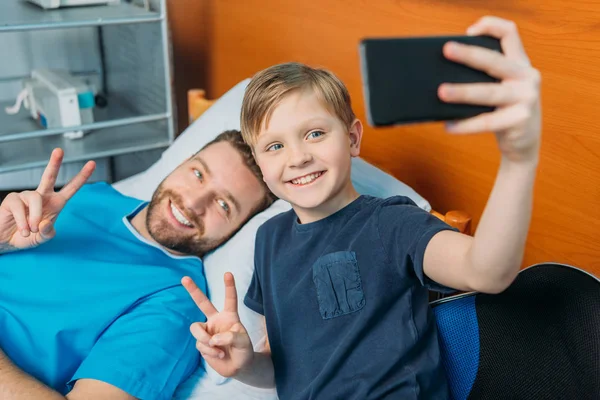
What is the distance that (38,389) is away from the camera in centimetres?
105

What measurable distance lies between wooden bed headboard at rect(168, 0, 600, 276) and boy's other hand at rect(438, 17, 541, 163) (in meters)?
0.51

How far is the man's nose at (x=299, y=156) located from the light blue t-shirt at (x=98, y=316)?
0.44 metres

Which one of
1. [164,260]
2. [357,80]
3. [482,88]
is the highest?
[482,88]

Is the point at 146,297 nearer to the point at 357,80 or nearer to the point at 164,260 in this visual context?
the point at 164,260

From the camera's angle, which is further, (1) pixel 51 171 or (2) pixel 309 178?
(1) pixel 51 171

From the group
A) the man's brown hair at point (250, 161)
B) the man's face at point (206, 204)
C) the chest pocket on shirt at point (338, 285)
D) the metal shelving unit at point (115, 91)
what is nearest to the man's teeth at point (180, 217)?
the man's face at point (206, 204)

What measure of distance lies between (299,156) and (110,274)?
0.55 metres

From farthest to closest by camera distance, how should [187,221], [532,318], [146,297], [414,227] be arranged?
[187,221] < [146,297] < [532,318] < [414,227]

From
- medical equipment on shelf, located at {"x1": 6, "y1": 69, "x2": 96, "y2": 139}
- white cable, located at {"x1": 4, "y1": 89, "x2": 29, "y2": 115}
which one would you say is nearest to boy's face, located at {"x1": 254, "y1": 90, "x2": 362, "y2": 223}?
medical equipment on shelf, located at {"x1": 6, "y1": 69, "x2": 96, "y2": 139}

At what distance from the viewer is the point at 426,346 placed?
96 centimetres

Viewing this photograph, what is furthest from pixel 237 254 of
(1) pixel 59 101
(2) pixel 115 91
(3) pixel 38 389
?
(2) pixel 115 91

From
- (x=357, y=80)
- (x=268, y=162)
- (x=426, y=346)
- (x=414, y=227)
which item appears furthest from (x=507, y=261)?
(x=357, y=80)

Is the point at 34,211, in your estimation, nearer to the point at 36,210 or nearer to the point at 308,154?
the point at 36,210

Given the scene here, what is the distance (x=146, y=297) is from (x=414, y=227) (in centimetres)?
63
